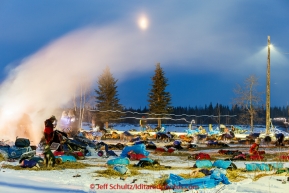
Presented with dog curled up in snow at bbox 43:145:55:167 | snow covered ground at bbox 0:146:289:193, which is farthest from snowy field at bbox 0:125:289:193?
dog curled up in snow at bbox 43:145:55:167

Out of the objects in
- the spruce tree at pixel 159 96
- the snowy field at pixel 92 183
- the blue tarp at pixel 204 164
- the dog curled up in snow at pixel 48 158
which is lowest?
the snowy field at pixel 92 183

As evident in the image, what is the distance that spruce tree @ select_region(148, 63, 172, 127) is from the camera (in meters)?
53.5

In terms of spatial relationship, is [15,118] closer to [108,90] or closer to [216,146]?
[216,146]

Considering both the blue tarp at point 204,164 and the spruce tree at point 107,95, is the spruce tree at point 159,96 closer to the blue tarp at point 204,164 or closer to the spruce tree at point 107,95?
the spruce tree at point 107,95

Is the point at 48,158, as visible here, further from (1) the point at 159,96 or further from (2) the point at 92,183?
(1) the point at 159,96

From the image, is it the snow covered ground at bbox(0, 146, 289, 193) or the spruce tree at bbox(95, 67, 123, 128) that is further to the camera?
the spruce tree at bbox(95, 67, 123, 128)

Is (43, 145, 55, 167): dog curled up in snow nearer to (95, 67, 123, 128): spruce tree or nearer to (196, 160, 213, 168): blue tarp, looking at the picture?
(196, 160, 213, 168): blue tarp

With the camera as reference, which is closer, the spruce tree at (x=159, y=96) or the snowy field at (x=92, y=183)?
the snowy field at (x=92, y=183)

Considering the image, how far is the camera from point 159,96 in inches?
2122

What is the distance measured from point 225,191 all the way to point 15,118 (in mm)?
18219

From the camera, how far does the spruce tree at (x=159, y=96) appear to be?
175ft

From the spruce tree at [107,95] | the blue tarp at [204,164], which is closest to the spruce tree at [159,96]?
the spruce tree at [107,95]

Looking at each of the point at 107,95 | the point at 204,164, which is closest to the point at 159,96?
the point at 107,95

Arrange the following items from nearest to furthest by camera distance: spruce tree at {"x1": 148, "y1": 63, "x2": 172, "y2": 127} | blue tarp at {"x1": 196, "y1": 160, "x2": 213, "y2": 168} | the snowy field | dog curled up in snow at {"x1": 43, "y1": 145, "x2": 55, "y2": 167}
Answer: the snowy field → dog curled up in snow at {"x1": 43, "y1": 145, "x2": 55, "y2": 167} → blue tarp at {"x1": 196, "y1": 160, "x2": 213, "y2": 168} → spruce tree at {"x1": 148, "y1": 63, "x2": 172, "y2": 127}
